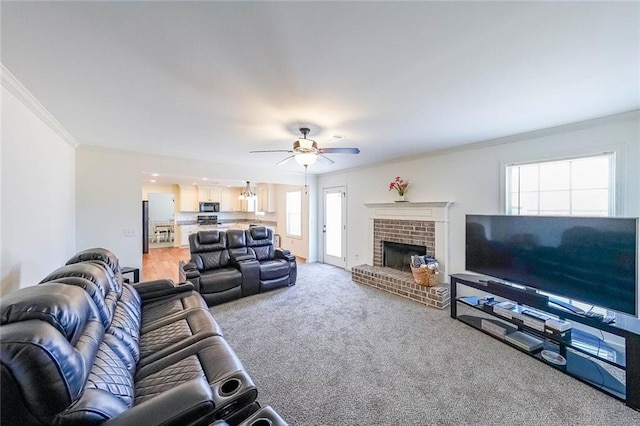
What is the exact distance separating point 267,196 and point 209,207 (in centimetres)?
247

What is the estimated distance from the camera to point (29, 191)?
2.21m

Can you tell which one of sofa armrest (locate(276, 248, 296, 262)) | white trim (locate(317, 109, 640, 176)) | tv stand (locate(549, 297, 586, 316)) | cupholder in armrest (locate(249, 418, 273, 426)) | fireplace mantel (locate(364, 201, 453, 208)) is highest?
white trim (locate(317, 109, 640, 176))

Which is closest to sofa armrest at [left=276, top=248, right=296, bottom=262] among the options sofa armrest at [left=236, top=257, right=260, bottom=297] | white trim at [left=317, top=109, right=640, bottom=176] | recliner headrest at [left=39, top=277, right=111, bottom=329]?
sofa armrest at [left=236, top=257, right=260, bottom=297]

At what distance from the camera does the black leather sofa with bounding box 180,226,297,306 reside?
12.4 ft

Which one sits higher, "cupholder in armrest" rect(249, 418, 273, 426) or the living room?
the living room

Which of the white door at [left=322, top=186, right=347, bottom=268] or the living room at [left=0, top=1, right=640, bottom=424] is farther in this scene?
the white door at [left=322, top=186, right=347, bottom=268]

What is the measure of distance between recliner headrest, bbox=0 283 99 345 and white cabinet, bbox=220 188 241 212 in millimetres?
8408

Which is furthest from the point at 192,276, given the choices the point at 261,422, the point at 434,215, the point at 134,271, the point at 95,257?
the point at 434,215

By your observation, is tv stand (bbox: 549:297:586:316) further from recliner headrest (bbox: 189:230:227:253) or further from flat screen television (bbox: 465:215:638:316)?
recliner headrest (bbox: 189:230:227:253)

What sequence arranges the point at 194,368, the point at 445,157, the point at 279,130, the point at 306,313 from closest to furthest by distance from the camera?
the point at 194,368 → the point at 279,130 → the point at 306,313 → the point at 445,157

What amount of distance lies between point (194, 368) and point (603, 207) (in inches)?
161

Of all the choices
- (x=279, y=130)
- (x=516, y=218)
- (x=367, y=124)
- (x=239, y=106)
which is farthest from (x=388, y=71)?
(x=516, y=218)

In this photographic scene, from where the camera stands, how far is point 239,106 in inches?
91.0

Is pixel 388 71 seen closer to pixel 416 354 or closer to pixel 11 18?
pixel 11 18
